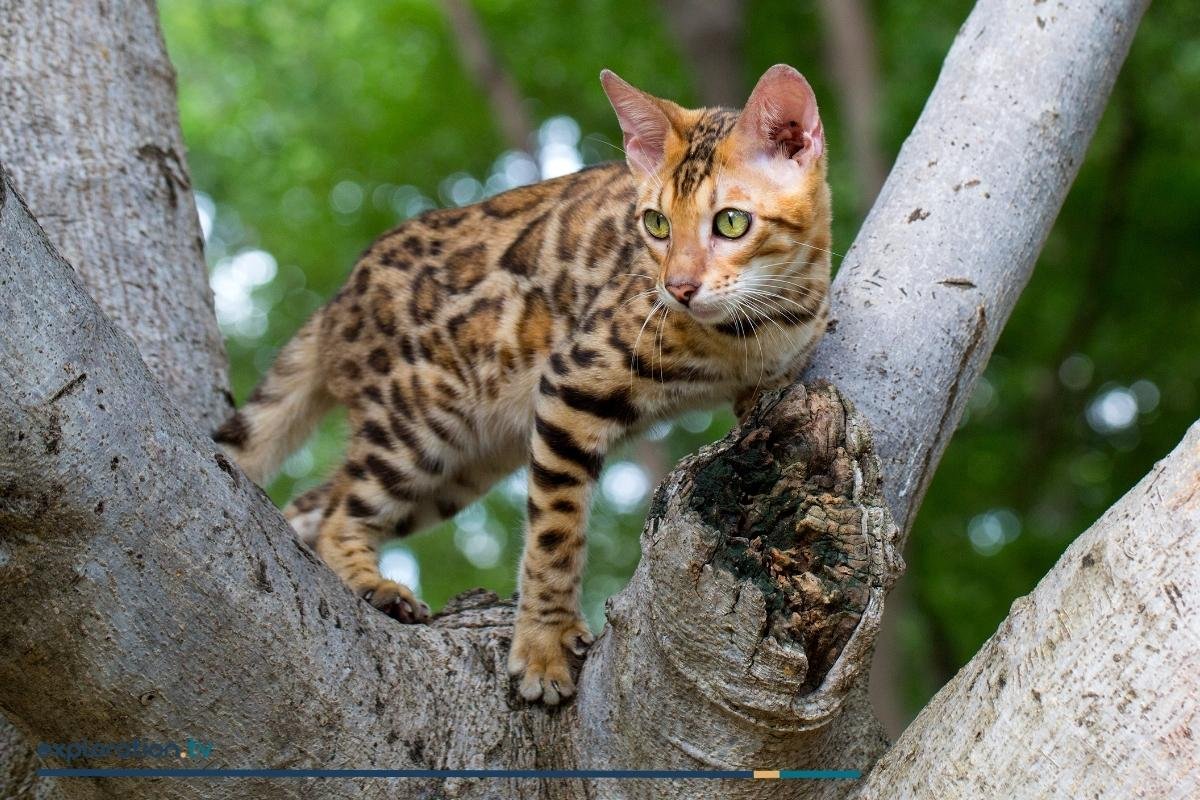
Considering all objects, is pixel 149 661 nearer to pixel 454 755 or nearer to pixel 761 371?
pixel 454 755

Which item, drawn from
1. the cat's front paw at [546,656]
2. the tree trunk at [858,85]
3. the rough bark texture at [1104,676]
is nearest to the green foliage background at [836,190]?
the tree trunk at [858,85]

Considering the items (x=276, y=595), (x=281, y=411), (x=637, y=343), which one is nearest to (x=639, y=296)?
(x=637, y=343)

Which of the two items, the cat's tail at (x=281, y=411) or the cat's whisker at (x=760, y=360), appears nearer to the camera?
the cat's whisker at (x=760, y=360)

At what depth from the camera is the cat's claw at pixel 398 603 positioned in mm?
3932

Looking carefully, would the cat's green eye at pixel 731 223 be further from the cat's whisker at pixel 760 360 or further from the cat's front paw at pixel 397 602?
the cat's front paw at pixel 397 602

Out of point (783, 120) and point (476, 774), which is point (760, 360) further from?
point (476, 774)

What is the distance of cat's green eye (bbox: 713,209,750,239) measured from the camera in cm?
337

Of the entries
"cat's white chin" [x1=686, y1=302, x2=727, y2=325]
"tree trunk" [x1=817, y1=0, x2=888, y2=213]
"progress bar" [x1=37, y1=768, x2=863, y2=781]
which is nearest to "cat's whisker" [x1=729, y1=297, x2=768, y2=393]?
"cat's white chin" [x1=686, y1=302, x2=727, y2=325]

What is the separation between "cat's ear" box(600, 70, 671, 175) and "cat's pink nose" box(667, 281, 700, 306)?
1.67 feet

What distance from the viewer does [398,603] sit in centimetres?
396

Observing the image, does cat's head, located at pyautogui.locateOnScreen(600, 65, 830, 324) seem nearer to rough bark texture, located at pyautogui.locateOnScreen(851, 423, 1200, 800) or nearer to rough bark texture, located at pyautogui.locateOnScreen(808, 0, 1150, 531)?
rough bark texture, located at pyautogui.locateOnScreen(808, 0, 1150, 531)

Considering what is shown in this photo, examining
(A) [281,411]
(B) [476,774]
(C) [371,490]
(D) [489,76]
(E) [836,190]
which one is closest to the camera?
(B) [476,774]

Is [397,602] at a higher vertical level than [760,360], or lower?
lower

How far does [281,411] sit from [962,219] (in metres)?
2.65
